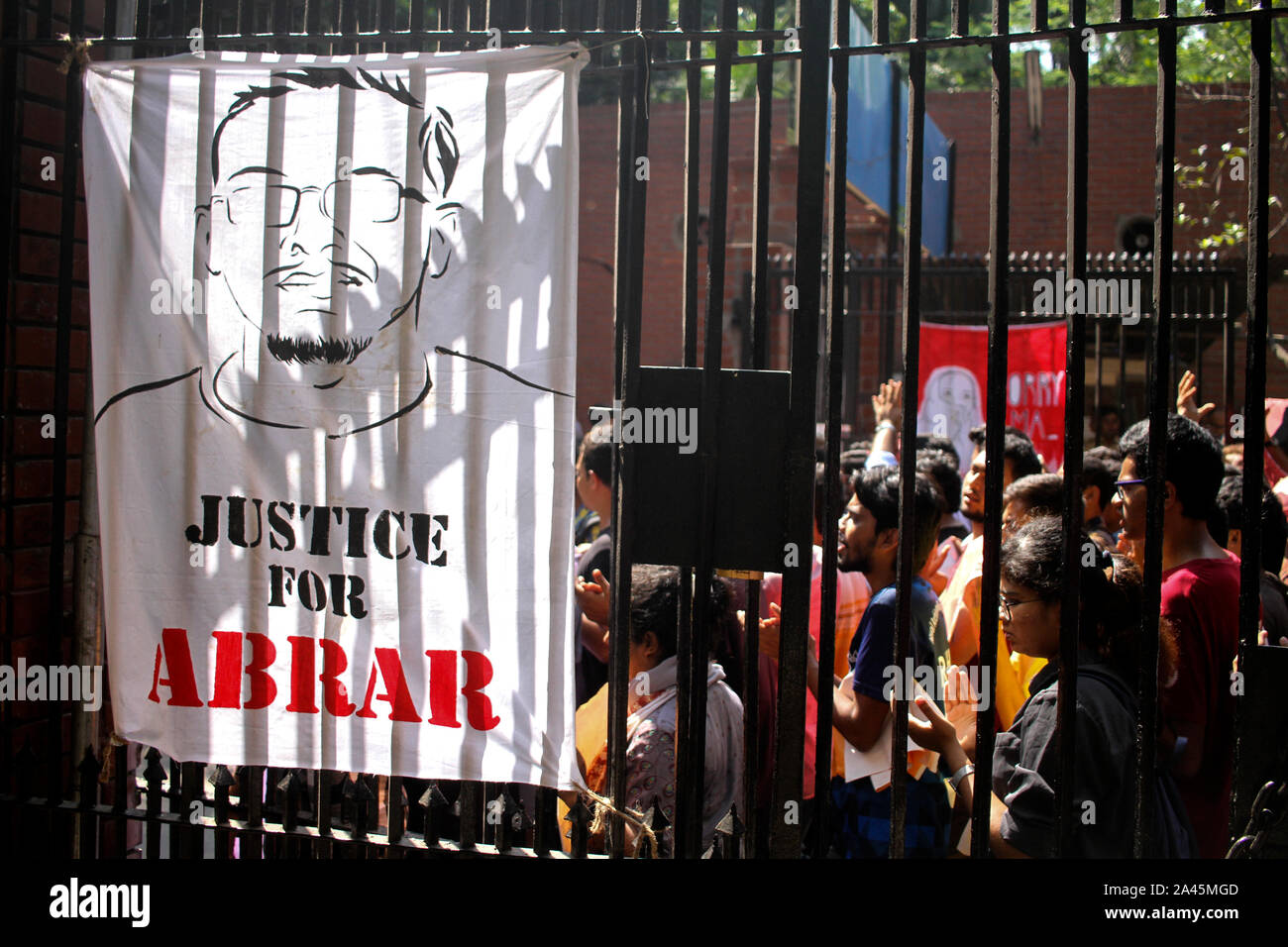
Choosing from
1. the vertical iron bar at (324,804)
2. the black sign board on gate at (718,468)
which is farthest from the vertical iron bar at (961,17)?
the vertical iron bar at (324,804)

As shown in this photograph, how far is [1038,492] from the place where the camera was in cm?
406

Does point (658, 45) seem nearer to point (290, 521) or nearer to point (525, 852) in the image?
point (290, 521)

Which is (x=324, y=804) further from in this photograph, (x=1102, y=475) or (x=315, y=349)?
(x=1102, y=475)

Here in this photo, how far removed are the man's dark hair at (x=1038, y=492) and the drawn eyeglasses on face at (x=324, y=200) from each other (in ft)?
7.93

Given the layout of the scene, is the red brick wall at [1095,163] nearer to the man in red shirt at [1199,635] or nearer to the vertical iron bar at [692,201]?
the man in red shirt at [1199,635]

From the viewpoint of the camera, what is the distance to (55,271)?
3.23 metres

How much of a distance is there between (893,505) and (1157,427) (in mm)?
1541

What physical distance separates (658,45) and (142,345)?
Result: 4.92ft

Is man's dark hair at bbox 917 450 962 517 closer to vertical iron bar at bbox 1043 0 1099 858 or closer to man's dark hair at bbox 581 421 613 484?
man's dark hair at bbox 581 421 613 484

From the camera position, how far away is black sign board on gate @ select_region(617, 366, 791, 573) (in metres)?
2.56

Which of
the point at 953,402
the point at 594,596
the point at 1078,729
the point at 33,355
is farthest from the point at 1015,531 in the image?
the point at 953,402

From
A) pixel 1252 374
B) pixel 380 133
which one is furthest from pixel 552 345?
pixel 1252 374

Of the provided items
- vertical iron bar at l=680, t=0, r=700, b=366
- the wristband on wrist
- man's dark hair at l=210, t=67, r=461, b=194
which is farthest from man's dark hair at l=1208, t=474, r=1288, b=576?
man's dark hair at l=210, t=67, r=461, b=194
